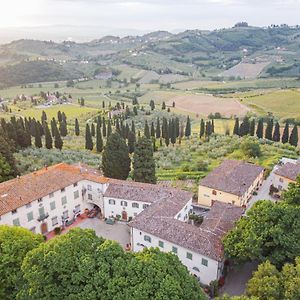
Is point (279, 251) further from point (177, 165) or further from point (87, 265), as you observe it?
point (177, 165)

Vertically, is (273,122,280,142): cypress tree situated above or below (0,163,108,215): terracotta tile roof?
below

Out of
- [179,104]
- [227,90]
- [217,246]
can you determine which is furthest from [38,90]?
[217,246]

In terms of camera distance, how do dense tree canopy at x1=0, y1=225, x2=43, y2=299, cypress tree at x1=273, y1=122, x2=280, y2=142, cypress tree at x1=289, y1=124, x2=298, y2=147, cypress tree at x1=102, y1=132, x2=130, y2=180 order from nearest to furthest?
dense tree canopy at x1=0, y1=225, x2=43, y2=299 → cypress tree at x1=102, y1=132, x2=130, y2=180 → cypress tree at x1=289, y1=124, x2=298, y2=147 → cypress tree at x1=273, y1=122, x2=280, y2=142

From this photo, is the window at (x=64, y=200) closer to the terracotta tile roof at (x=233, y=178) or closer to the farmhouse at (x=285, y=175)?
the terracotta tile roof at (x=233, y=178)

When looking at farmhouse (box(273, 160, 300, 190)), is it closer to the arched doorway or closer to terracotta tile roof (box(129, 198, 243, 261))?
terracotta tile roof (box(129, 198, 243, 261))

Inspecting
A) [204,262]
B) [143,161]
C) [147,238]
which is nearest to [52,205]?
[147,238]

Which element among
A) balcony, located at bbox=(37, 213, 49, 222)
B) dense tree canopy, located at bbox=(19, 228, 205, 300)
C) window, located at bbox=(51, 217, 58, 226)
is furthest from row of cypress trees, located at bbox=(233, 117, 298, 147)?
dense tree canopy, located at bbox=(19, 228, 205, 300)
